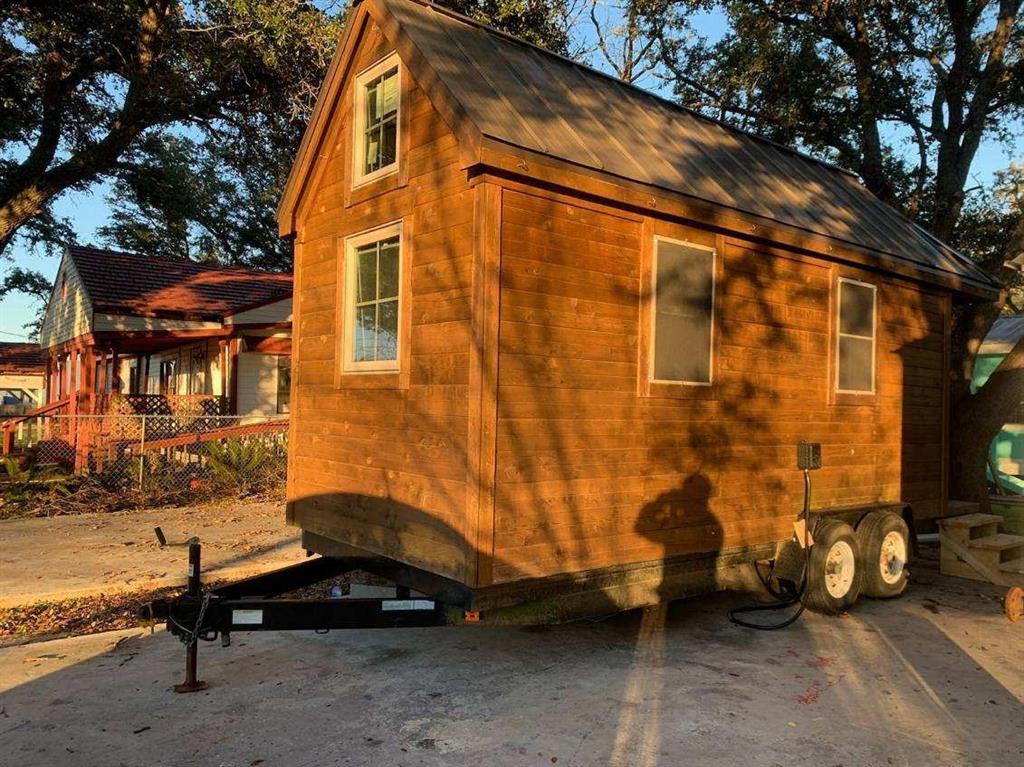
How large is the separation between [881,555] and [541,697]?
162 inches

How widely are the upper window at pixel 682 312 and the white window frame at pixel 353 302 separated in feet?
6.27

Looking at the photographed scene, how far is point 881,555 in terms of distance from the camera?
712cm

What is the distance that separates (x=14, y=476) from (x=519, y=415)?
1117 cm

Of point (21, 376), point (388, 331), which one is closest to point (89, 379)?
point (388, 331)

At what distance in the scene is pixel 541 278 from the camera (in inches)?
199

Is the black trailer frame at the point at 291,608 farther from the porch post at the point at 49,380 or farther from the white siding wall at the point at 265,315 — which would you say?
the porch post at the point at 49,380

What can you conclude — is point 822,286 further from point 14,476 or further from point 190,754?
point 14,476

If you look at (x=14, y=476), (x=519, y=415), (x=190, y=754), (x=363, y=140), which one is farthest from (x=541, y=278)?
(x=14, y=476)

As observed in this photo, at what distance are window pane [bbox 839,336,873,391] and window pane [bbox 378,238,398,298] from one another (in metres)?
4.51

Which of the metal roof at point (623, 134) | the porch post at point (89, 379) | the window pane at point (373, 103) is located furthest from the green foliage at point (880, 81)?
the porch post at point (89, 379)

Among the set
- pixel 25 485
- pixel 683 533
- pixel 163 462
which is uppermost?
pixel 683 533

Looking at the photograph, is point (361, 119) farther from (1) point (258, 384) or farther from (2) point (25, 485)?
(1) point (258, 384)

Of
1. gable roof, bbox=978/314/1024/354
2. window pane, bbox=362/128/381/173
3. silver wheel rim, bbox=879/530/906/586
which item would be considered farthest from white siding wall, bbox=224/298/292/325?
gable roof, bbox=978/314/1024/354

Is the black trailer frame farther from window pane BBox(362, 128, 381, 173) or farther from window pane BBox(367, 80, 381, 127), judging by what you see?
window pane BBox(367, 80, 381, 127)
